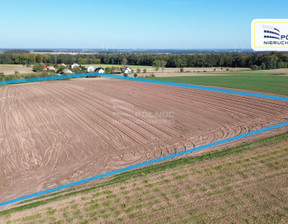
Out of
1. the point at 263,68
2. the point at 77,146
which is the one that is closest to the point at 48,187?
the point at 77,146

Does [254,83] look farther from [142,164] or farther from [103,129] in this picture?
[142,164]

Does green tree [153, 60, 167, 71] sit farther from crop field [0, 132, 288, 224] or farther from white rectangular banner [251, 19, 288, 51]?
crop field [0, 132, 288, 224]

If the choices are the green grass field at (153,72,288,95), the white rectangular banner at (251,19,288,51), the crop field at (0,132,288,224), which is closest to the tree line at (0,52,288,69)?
the white rectangular banner at (251,19,288,51)

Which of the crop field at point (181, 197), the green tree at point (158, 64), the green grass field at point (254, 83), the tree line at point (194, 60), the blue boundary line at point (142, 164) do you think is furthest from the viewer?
the green tree at point (158, 64)

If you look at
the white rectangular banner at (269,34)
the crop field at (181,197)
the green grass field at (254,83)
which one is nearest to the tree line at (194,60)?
the white rectangular banner at (269,34)

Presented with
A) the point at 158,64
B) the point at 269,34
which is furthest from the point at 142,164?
the point at 158,64

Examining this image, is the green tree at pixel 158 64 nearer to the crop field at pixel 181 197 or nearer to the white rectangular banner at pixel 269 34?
the white rectangular banner at pixel 269 34
